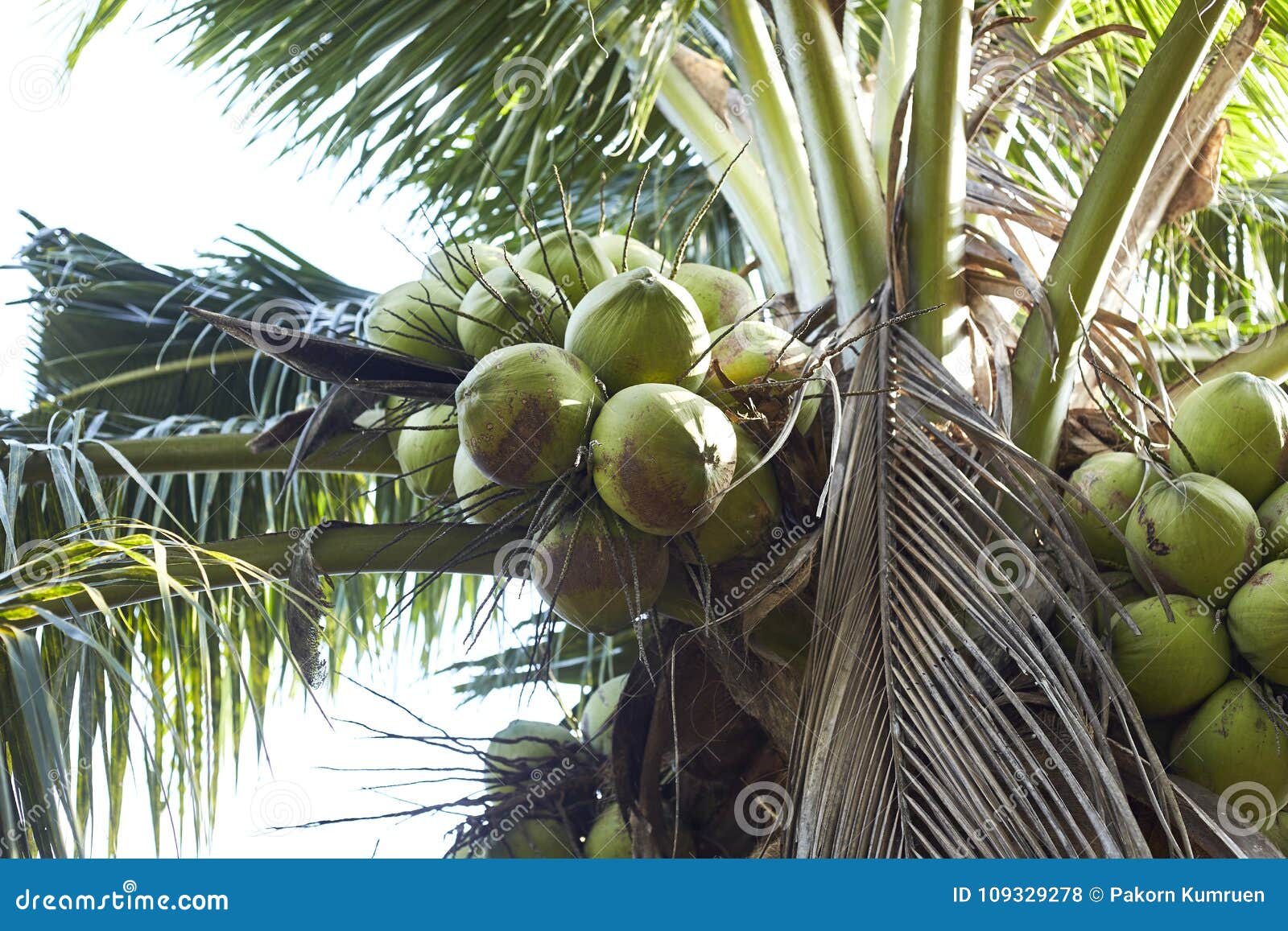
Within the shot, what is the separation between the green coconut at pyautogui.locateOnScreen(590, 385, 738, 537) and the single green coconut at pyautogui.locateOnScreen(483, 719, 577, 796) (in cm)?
78

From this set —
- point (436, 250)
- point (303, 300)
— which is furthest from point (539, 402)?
point (303, 300)

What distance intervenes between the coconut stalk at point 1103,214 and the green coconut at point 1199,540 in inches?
9.6

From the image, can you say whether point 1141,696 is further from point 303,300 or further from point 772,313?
point 303,300

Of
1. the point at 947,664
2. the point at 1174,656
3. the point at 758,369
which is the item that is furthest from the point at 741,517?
the point at 1174,656

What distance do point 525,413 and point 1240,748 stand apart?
1.07m

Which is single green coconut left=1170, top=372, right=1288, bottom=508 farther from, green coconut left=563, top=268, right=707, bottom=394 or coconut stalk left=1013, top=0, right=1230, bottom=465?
green coconut left=563, top=268, right=707, bottom=394

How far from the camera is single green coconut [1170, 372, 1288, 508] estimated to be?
176 centimetres

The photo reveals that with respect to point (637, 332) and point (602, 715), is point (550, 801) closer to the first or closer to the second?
point (602, 715)

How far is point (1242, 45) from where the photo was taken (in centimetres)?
215

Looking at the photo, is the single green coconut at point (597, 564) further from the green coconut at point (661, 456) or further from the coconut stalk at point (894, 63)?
the coconut stalk at point (894, 63)

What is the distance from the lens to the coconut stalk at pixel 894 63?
2.31m

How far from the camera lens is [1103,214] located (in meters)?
1.86

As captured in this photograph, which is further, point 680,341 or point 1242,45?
point 1242,45

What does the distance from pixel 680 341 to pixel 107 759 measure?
4.77 ft
